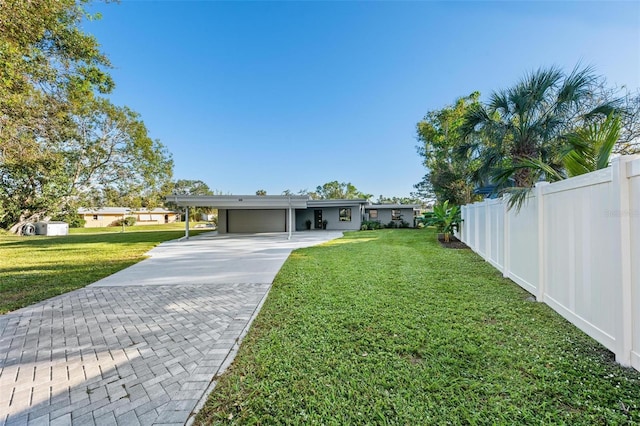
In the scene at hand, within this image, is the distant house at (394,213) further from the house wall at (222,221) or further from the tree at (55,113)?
the tree at (55,113)

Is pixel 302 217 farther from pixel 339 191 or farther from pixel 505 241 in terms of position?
pixel 339 191

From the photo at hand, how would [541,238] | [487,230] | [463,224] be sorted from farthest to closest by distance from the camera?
1. [463,224]
2. [487,230]
3. [541,238]

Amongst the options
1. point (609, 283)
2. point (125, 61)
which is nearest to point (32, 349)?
point (609, 283)

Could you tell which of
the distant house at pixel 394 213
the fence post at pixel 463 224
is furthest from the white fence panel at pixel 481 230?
the distant house at pixel 394 213

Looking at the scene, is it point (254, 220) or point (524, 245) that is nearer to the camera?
point (524, 245)

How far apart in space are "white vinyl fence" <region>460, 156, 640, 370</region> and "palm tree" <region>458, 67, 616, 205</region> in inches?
125

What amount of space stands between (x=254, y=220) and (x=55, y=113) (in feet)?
44.8

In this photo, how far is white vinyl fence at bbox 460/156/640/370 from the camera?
86.4 inches

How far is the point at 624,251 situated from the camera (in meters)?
2.22

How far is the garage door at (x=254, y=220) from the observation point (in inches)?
840

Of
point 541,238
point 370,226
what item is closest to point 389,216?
point 370,226

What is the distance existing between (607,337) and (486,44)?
1273 centimetres

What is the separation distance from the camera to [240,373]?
8.18 feet

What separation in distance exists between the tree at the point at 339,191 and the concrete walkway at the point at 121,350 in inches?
1681
